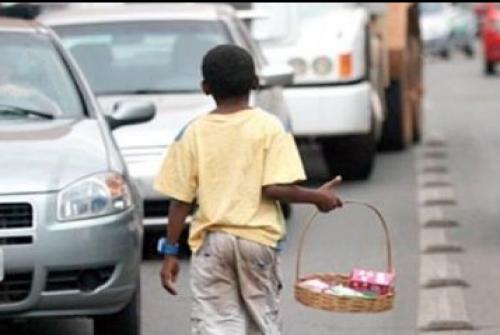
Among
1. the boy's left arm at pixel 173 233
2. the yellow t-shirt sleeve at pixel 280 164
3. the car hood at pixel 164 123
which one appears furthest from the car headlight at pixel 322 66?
the yellow t-shirt sleeve at pixel 280 164

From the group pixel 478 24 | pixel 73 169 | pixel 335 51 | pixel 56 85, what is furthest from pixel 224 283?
pixel 478 24

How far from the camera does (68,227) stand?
811cm

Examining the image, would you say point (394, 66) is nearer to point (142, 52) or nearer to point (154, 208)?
point (142, 52)

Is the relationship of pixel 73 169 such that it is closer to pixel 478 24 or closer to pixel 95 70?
pixel 95 70

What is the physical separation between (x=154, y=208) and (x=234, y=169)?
496 centimetres

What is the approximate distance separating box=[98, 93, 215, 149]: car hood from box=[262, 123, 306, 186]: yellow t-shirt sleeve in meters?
4.65

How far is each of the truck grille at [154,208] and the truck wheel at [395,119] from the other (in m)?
7.72

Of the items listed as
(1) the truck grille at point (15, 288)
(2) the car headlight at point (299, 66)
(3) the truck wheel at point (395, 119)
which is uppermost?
(1) the truck grille at point (15, 288)

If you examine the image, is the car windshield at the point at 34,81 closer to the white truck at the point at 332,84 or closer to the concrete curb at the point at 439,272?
the concrete curb at the point at 439,272

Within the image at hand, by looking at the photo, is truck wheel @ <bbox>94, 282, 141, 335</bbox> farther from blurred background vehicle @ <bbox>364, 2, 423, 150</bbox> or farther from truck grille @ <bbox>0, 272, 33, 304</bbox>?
blurred background vehicle @ <bbox>364, 2, 423, 150</bbox>

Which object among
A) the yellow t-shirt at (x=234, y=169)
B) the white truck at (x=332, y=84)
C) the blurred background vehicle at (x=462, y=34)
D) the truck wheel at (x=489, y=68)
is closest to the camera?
the yellow t-shirt at (x=234, y=169)

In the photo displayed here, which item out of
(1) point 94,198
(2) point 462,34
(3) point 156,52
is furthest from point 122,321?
(2) point 462,34

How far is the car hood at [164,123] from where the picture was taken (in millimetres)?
11664

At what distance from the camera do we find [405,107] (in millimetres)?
19359
